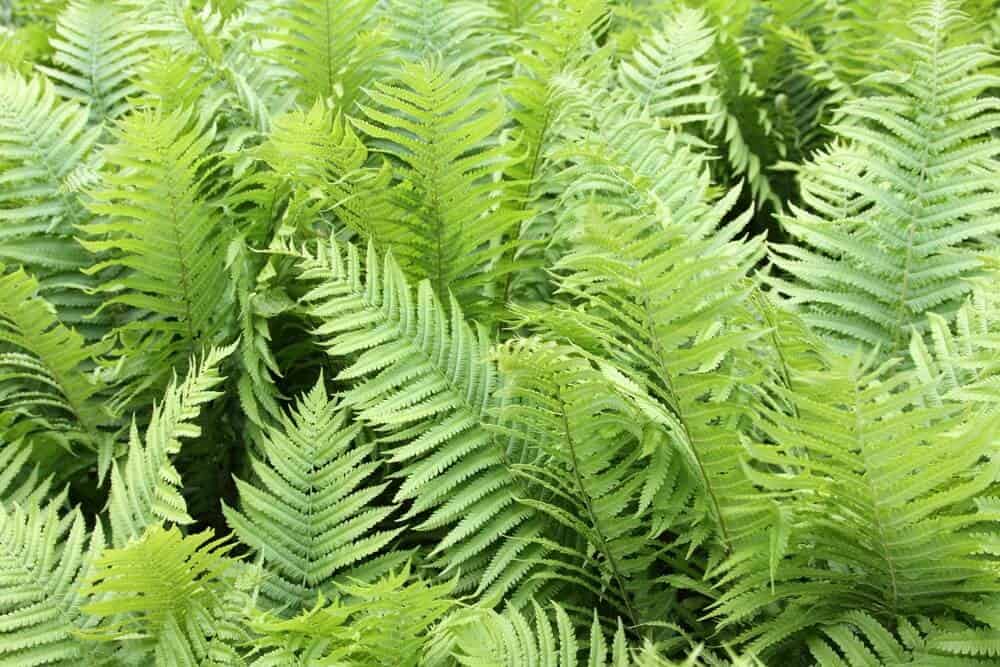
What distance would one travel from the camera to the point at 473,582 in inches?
68.4

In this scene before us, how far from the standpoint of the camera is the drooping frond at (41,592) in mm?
1627

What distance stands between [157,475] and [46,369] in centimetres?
44

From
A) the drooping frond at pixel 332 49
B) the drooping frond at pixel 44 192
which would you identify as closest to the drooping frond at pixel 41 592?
the drooping frond at pixel 44 192

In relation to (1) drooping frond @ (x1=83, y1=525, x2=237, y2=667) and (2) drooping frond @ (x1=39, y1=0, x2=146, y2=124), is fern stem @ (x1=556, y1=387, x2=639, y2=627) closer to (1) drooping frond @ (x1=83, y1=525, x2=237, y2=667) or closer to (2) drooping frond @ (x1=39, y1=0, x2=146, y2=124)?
(1) drooping frond @ (x1=83, y1=525, x2=237, y2=667)

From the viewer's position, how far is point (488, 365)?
5.93 feet

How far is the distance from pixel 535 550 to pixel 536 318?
39 centimetres

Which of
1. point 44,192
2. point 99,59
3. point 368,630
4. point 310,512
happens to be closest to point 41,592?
point 310,512

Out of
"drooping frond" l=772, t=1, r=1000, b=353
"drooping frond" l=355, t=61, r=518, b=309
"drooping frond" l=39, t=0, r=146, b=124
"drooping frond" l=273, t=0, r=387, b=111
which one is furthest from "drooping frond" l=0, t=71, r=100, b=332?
"drooping frond" l=772, t=1, r=1000, b=353

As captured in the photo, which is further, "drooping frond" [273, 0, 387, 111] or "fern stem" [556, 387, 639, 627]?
"drooping frond" [273, 0, 387, 111]

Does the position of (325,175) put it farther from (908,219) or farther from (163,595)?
(908,219)

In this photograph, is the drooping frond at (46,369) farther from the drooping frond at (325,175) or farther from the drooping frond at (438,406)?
the drooping frond at (438,406)

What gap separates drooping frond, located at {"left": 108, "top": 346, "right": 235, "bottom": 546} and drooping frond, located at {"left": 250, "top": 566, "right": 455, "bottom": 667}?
1.08ft

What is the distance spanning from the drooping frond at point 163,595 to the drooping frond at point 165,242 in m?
0.57

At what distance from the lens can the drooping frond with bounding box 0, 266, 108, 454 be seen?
6.49 ft
